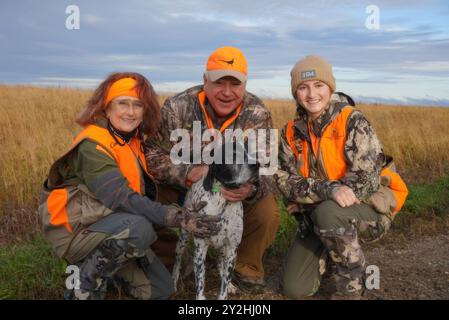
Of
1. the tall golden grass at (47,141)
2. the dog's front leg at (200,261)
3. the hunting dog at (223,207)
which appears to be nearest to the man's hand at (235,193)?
the hunting dog at (223,207)

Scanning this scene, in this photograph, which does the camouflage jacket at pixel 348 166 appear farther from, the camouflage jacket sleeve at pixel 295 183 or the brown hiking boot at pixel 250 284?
the brown hiking boot at pixel 250 284

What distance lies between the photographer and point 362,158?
4004 millimetres

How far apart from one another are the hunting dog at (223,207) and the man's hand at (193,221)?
8cm

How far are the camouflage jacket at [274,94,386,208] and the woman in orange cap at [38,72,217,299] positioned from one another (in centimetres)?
99

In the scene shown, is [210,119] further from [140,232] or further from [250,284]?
[250,284]

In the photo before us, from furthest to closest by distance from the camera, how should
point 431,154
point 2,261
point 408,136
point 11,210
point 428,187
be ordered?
point 408,136, point 431,154, point 428,187, point 11,210, point 2,261

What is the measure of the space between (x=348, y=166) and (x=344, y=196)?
38 centimetres

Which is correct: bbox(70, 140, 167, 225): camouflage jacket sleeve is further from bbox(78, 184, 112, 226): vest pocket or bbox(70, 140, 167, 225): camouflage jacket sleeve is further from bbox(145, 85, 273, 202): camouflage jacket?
bbox(145, 85, 273, 202): camouflage jacket

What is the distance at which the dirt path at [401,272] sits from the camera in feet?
14.1

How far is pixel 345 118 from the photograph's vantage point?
13.5ft

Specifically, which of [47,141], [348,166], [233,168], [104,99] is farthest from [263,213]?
[47,141]
